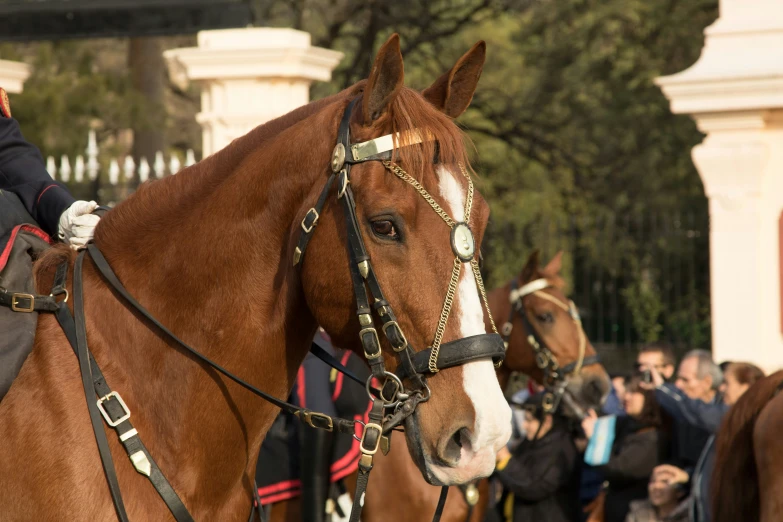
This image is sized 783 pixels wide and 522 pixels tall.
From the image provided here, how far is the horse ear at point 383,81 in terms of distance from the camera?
249cm

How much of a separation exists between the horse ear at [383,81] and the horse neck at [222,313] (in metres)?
0.16

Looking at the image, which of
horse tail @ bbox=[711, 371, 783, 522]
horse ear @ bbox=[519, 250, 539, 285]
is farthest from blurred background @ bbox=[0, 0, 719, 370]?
horse tail @ bbox=[711, 371, 783, 522]

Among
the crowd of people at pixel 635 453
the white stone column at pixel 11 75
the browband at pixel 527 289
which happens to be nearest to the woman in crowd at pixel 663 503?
the crowd of people at pixel 635 453

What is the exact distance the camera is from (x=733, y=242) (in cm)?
743

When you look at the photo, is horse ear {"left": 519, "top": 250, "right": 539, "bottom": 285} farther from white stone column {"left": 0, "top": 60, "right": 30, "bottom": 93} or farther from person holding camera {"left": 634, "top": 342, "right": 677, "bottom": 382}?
white stone column {"left": 0, "top": 60, "right": 30, "bottom": 93}

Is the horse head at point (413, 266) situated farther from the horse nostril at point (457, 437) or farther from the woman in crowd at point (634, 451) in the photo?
the woman in crowd at point (634, 451)

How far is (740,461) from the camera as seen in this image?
4938mm

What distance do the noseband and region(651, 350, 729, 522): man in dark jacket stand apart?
0.56 meters

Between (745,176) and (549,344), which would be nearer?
(549,344)

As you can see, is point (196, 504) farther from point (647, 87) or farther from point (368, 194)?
point (647, 87)

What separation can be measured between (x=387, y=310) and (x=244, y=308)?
45cm

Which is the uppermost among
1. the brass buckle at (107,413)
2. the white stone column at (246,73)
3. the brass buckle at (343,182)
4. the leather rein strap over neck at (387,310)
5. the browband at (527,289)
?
the white stone column at (246,73)

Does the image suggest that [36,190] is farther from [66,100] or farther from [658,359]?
[66,100]

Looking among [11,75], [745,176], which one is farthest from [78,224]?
[11,75]
